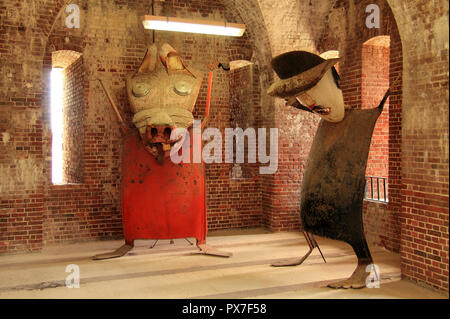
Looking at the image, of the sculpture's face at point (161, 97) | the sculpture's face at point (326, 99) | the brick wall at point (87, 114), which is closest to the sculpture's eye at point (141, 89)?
the sculpture's face at point (161, 97)

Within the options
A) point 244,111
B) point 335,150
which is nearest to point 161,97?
point 335,150

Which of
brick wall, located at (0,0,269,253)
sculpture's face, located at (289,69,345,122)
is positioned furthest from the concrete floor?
sculpture's face, located at (289,69,345,122)

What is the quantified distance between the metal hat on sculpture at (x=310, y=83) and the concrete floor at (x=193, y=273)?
1.93 metres

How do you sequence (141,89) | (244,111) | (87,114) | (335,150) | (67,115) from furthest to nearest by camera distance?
(244,111), (67,115), (87,114), (141,89), (335,150)

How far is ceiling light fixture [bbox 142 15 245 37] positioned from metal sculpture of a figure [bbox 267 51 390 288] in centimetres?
127

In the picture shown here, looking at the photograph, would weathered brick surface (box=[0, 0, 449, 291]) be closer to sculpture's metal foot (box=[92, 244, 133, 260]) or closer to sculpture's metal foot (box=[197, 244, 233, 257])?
sculpture's metal foot (box=[92, 244, 133, 260])

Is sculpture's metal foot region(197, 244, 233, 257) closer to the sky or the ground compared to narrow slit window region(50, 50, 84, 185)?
Answer: closer to the ground

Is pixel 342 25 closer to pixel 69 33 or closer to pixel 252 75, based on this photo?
pixel 252 75

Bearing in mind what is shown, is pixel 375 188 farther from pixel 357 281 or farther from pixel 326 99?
pixel 326 99

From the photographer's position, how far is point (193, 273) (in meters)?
5.51

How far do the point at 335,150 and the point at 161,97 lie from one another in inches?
91.2

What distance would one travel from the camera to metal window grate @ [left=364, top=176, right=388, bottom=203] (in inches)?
287

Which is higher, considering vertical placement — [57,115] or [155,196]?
[57,115]

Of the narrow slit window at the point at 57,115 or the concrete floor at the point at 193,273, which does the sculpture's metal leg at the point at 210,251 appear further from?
the narrow slit window at the point at 57,115
